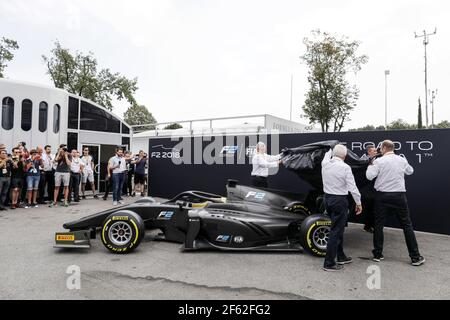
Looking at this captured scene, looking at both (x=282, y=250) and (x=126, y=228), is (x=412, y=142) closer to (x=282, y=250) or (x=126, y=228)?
(x=282, y=250)

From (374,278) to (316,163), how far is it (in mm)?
1942

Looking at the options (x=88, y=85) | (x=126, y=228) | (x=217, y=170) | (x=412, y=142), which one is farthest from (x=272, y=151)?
(x=88, y=85)

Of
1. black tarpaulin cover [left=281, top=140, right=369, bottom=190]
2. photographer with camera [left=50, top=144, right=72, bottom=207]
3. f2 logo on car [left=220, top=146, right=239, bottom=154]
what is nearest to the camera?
black tarpaulin cover [left=281, top=140, right=369, bottom=190]

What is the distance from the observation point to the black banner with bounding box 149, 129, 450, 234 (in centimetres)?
648

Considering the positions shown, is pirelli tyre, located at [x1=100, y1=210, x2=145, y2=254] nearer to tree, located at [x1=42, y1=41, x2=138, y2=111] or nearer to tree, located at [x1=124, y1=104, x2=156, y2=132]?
tree, located at [x1=42, y1=41, x2=138, y2=111]

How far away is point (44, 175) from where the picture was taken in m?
9.73

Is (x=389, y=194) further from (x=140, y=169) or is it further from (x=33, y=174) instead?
(x=33, y=174)

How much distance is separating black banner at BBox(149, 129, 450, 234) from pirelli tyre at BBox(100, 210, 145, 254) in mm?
4549

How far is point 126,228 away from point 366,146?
5341 millimetres

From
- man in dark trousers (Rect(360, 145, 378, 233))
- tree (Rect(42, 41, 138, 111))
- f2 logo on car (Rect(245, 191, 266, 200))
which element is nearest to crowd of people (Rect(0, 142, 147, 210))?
f2 logo on car (Rect(245, 191, 266, 200))

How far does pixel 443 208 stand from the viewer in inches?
252
